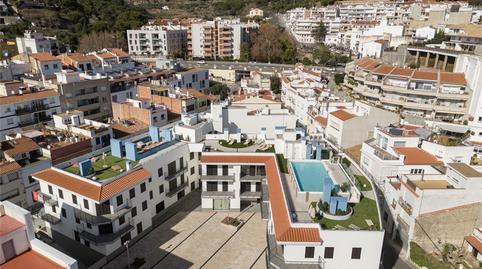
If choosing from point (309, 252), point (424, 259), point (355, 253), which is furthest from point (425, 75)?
point (309, 252)

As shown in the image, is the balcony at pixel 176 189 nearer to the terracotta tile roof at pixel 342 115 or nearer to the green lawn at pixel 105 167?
the green lawn at pixel 105 167

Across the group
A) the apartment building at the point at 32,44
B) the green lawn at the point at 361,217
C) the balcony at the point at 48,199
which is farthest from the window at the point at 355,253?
the apartment building at the point at 32,44

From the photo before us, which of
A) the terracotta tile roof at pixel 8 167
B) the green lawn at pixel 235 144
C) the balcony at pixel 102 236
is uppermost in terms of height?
the green lawn at pixel 235 144

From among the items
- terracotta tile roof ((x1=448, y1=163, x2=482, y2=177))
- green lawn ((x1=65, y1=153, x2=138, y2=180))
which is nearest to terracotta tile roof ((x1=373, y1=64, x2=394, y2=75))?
terracotta tile roof ((x1=448, y1=163, x2=482, y2=177))

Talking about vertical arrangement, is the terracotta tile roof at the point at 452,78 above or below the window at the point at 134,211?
above

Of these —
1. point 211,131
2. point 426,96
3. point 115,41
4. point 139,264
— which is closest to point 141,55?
point 115,41

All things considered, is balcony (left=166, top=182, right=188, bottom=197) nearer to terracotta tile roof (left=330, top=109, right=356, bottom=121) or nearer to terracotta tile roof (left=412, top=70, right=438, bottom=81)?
terracotta tile roof (left=330, top=109, right=356, bottom=121)

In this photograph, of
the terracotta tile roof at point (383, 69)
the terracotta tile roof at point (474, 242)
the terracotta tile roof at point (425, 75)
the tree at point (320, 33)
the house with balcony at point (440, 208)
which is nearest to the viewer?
the terracotta tile roof at point (474, 242)
